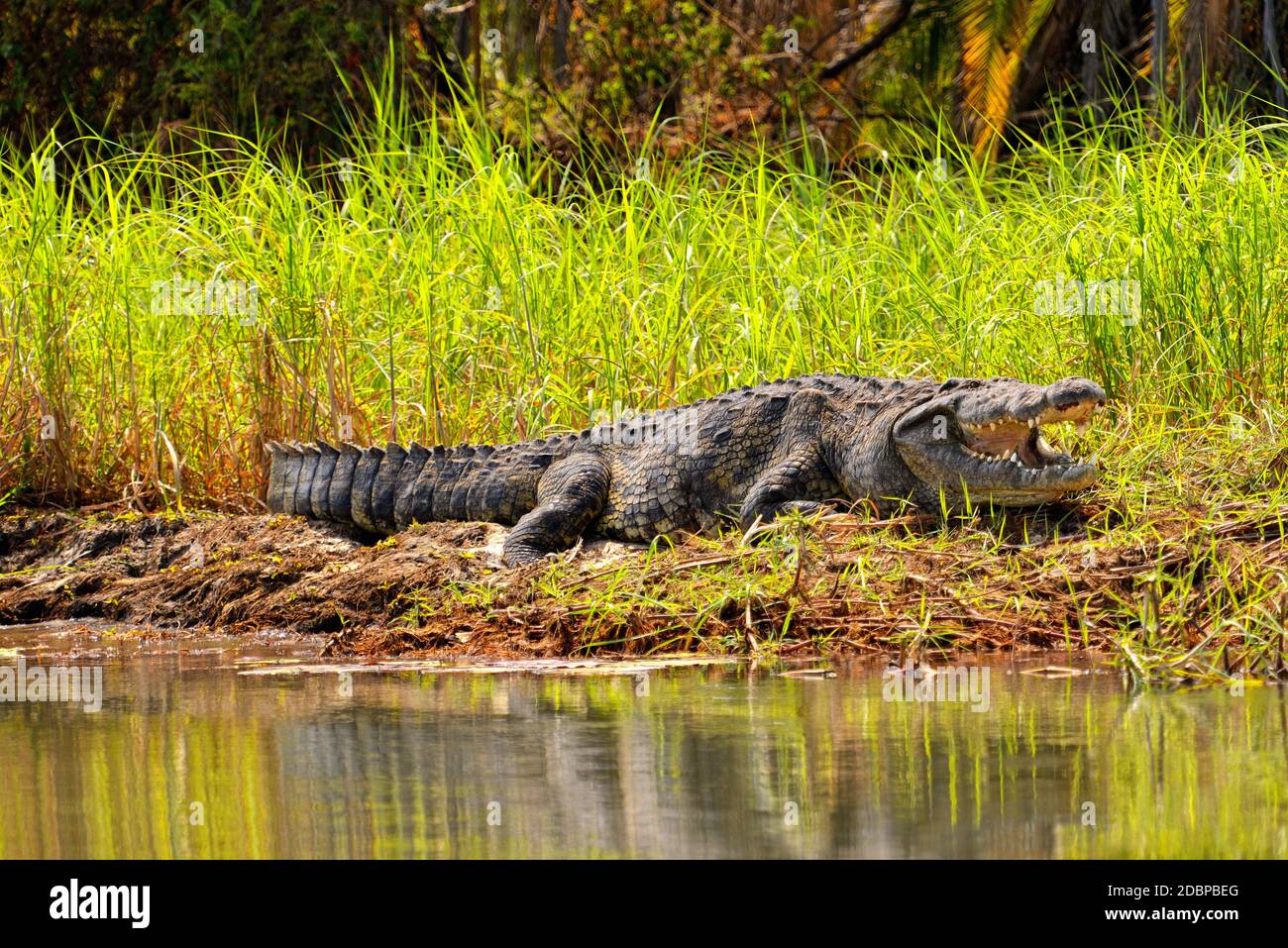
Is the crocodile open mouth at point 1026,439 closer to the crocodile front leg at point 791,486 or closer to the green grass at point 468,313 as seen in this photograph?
the crocodile front leg at point 791,486

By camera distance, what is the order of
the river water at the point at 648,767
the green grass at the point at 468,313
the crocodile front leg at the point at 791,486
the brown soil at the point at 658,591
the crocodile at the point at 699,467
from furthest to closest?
the green grass at the point at 468,313
the crocodile front leg at the point at 791,486
the crocodile at the point at 699,467
the brown soil at the point at 658,591
the river water at the point at 648,767

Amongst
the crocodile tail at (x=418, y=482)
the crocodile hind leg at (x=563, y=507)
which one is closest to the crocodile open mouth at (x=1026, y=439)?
the crocodile hind leg at (x=563, y=507)

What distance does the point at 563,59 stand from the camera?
1700cm

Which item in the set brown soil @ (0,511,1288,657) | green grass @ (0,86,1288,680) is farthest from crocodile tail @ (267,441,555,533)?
green grass @ (0,86,1288,680)

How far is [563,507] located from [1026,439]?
6.19ft

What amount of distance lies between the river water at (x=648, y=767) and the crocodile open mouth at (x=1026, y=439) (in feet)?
4.32

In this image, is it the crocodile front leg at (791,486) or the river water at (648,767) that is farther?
the crocodile front leg at (791,486)

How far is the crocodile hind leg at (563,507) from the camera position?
6.99m

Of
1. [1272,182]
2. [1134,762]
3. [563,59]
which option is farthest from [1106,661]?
[563,59]

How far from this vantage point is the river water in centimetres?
301

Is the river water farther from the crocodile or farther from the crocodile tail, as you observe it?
the crocodile tail

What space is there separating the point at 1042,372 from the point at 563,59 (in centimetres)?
1042

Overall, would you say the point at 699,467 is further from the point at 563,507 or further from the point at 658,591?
the point at 658,591

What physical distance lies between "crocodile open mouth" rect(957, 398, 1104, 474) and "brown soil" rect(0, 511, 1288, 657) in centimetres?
34
